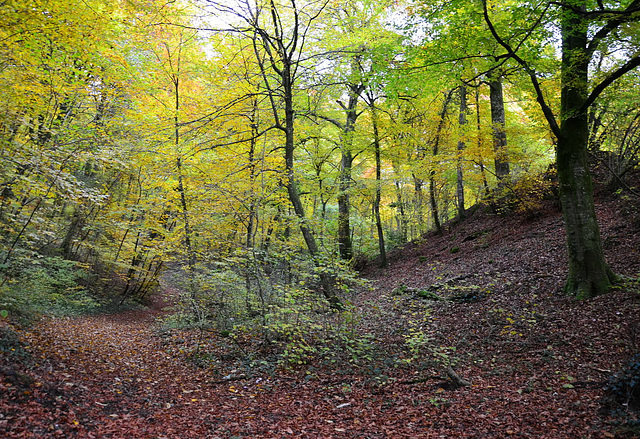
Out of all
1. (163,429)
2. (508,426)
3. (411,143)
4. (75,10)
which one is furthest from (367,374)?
(411,143)

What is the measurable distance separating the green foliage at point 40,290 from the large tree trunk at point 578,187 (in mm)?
10325

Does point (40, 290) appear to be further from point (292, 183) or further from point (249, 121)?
point (292, 183)

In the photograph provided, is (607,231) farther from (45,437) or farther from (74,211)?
(74,211)

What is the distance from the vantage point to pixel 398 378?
18.3 ft

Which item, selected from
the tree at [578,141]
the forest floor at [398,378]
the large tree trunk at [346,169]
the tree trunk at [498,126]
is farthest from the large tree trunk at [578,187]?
the large tree trunk at [346,169]

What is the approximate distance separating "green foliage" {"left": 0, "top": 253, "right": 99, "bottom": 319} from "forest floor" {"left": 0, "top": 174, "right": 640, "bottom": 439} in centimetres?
74


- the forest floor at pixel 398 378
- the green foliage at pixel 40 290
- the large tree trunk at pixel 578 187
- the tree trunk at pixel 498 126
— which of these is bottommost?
the forest floor at pixel 398 378

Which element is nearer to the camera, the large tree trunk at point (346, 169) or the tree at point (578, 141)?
the tree at point (578, 141)

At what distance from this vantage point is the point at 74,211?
1539cm

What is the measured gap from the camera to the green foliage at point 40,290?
7168 mm

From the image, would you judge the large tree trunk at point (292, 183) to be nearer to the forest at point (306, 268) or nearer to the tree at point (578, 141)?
the forest at point (306, 268)

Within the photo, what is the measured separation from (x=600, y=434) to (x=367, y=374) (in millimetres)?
3182

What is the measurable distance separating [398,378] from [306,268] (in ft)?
9.13

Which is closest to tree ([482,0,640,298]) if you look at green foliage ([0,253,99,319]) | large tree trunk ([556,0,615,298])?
large tree trunk ([556,0,615,298])
